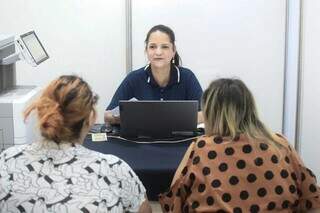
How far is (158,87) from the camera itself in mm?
3148

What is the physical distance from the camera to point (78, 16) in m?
3.69

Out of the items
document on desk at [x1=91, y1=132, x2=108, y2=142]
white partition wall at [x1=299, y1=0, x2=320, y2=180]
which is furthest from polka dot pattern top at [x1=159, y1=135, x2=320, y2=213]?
white partition wall at [x1=299, y1=0, x2=320, y2=180]

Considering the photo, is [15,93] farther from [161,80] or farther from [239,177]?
[239,177]

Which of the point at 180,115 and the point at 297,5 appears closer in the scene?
the point at 180,115

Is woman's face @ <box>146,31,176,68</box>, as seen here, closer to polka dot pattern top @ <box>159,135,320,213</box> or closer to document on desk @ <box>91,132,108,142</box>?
document on desk @ <box>91,132,108,142</box>

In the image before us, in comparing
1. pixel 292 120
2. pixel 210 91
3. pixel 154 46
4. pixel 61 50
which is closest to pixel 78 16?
pixel 61 50

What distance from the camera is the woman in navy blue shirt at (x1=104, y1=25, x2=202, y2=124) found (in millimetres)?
3109

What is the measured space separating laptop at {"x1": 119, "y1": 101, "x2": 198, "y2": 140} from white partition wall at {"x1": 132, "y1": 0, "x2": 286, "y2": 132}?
130 cm

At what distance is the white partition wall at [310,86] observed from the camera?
147 inches

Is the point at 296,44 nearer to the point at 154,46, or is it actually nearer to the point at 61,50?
the point at 154,46

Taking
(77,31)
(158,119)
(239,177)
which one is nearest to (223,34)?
(77,31)

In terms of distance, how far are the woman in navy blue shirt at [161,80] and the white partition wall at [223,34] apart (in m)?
0.53

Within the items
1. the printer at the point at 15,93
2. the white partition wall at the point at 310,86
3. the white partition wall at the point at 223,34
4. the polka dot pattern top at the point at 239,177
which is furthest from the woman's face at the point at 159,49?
the polka dot pattern top at the point at 239,177

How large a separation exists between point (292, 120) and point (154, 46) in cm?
142
